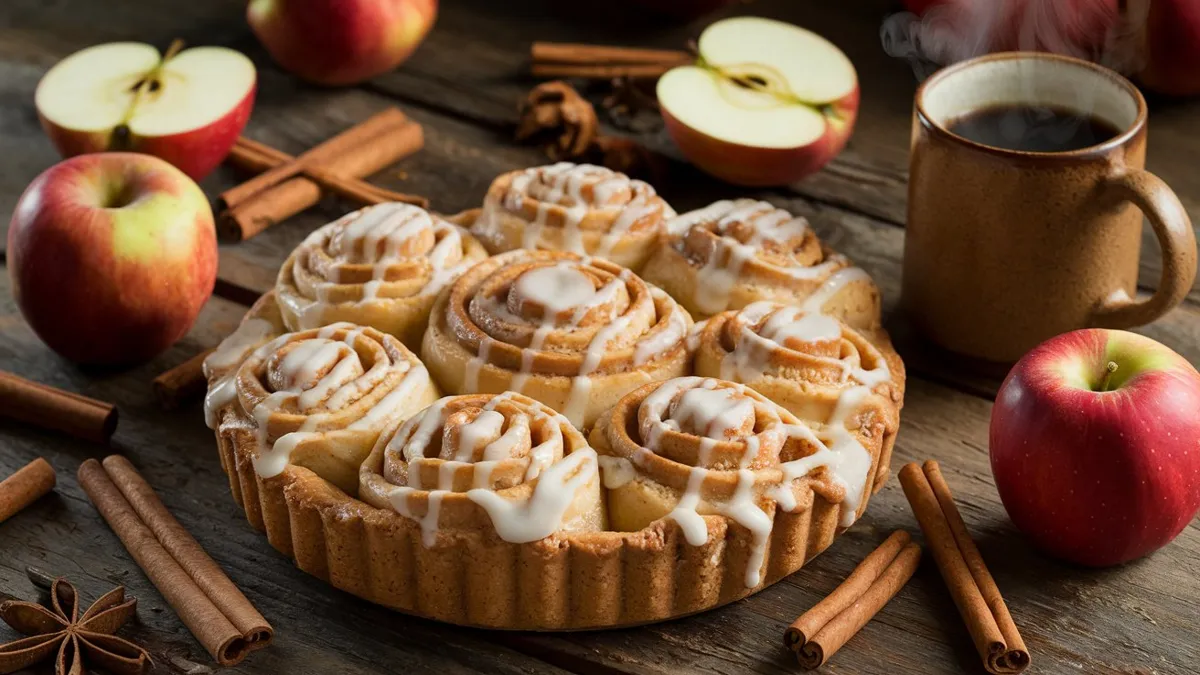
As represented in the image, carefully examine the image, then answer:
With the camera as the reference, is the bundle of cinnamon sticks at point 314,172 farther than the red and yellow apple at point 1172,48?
No

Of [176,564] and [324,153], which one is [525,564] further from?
[324,153]

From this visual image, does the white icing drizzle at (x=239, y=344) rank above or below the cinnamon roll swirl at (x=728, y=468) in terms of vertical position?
below

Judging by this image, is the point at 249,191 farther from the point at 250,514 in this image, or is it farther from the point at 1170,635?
the point at 1170,635

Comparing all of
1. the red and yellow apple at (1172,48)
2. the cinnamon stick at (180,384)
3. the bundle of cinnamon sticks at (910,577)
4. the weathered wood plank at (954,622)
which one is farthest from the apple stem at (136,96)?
the red and yellow apple at (1172,48)

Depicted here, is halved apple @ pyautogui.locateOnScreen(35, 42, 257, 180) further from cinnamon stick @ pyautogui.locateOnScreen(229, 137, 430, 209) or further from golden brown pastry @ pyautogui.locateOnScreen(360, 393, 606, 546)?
golden brown pastry @ pyautogui.locateOnScreen(360, 393, 606, 546)

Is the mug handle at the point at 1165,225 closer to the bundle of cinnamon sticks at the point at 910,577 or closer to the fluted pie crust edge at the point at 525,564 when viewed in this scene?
the bundle of cinnamon sticks at the point at 910,577

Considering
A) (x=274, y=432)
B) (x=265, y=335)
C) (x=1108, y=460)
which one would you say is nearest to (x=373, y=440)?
(x=274, y=432)

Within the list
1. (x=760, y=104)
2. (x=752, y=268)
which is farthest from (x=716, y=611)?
(x=760, y=104)
